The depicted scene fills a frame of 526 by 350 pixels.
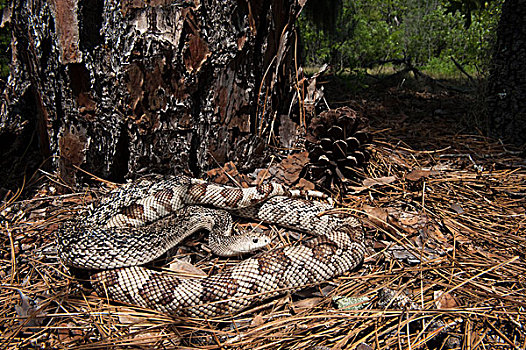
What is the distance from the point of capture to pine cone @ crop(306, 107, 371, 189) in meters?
3.40

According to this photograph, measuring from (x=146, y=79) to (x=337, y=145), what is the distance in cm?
191

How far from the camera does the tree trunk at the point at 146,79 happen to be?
305 centimetres

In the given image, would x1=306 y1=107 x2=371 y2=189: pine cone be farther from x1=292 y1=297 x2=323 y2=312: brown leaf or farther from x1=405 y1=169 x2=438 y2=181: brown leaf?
x1=292 y1=297 x2=323 y2=312: brown leaf

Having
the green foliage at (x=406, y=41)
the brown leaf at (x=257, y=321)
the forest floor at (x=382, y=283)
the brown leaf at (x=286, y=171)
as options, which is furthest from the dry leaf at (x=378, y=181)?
the green foliage at (x=406, y=41)

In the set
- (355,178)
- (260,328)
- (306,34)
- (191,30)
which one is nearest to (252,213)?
(355,178)

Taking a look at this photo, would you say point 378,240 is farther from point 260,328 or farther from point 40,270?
point 40,270

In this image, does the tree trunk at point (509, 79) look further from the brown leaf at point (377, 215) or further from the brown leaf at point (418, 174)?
the brown leaf at point (377, 215)

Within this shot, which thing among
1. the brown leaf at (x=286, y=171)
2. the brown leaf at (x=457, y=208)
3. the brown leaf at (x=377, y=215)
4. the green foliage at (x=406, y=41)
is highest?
the green foliage at (x=406, y=41)

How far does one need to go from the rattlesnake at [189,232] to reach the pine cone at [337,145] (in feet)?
1.15

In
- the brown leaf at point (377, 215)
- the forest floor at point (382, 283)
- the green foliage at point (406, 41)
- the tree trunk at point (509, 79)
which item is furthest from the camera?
the green foliage at point (406, 41)

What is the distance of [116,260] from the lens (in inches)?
99.7

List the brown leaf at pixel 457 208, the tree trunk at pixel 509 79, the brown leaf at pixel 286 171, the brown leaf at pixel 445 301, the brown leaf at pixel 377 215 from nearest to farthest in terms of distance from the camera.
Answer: the brown leaf at pixel 445 301
the brown leaf at pixel 377 215
the brown leaf at pixel 457 208
the brown leaf at pixel 286 171
the tree trunk at pixel 509 79

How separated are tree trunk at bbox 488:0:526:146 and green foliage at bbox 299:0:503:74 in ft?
4.25

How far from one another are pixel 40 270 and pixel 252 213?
1.80 meters
